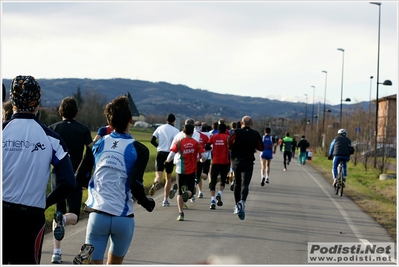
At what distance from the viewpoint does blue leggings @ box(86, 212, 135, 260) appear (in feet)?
18.8

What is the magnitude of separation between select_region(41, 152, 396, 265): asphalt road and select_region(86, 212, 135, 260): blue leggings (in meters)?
0.94

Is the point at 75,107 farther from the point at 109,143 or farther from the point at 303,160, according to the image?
the point at 303,160

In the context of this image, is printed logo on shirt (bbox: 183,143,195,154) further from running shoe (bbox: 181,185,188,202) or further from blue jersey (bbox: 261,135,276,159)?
blue jersey (bbox: 261,135,276,159)

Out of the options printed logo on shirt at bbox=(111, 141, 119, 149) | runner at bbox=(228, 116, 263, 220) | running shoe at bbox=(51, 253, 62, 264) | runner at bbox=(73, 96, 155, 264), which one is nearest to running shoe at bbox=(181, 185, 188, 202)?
runner at bbox=(228, 116, 263, 220)

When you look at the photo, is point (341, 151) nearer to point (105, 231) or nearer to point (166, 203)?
point (166, 203)

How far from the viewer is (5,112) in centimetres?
645

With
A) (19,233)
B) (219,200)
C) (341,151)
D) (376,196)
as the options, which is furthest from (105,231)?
(376,196)

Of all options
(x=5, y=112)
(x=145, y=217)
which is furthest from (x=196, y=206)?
(x=5, y=112)

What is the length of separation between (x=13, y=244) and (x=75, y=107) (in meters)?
3.97

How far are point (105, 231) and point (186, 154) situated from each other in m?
6.99

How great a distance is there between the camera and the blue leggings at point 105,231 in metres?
5.74

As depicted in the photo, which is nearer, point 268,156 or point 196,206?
point 196,206

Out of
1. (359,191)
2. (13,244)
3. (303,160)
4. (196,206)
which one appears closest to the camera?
(13,244)

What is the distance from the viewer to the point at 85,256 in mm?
5605
